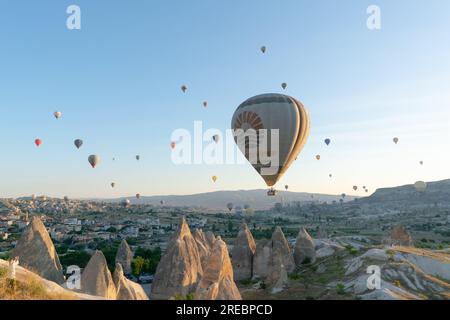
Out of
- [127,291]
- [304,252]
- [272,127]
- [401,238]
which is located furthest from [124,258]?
[401,238]

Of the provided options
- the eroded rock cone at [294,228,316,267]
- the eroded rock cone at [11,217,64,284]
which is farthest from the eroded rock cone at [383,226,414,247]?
the eroded rock cone at [11,217,64,284]

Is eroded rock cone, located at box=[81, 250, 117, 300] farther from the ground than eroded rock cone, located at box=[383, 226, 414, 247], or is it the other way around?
eroded rock cone, located at box=[81, 250, 117, 300]

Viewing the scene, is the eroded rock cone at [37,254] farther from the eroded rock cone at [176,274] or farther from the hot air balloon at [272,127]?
the hot air balloon at [272,127]

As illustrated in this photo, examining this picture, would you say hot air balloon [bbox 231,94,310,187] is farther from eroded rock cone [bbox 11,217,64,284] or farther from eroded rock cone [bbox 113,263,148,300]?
eroded rock cone [bbox 11,217,64,284]

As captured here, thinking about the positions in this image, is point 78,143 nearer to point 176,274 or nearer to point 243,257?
point 243,257
